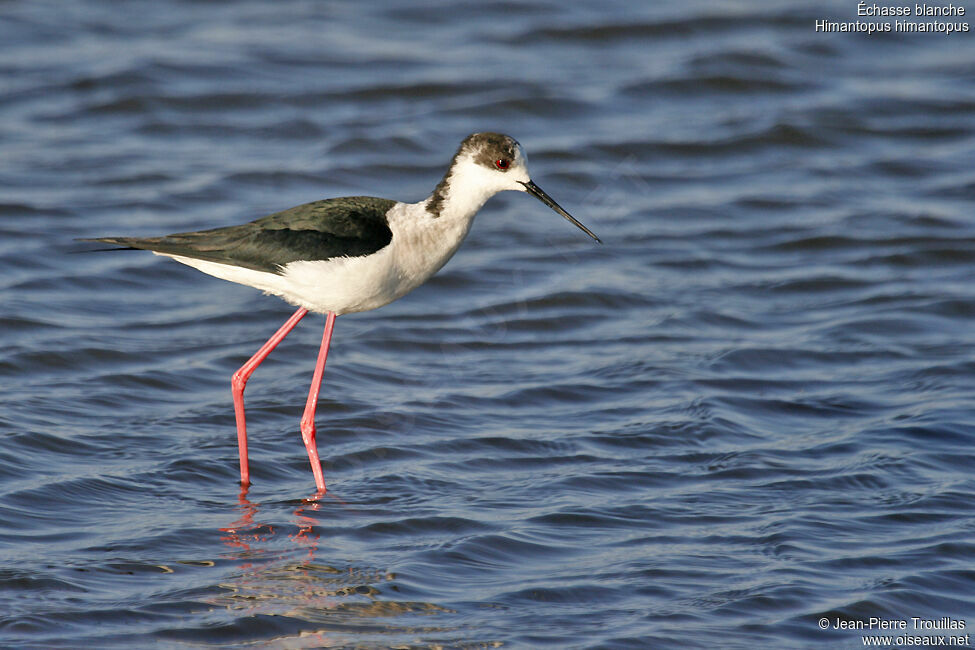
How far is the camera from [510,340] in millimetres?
8453

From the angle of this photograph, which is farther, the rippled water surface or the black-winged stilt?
the black-winged stilt

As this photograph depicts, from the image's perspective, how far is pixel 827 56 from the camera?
1381cm

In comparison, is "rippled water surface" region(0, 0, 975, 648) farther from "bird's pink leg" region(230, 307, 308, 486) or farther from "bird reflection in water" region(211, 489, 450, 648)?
"bird's pink leg" region(230, 307, 308, 486)

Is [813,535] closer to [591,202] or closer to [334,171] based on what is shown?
[591,202]

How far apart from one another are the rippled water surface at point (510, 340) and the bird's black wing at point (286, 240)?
102 cm

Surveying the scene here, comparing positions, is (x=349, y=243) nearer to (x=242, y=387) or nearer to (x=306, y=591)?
(x=242, y=387)

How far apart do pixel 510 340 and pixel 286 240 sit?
2.55 m

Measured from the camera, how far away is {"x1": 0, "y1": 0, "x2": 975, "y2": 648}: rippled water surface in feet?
17.3

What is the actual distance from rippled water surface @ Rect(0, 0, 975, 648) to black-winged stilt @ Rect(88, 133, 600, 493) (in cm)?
85

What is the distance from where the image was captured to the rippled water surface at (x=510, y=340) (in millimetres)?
5285

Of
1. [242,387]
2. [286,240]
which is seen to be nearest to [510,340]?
[242,387]

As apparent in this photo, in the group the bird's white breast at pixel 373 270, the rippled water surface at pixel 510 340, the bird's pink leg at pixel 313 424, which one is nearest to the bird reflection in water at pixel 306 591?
the rippled water surface at pixel 510 340

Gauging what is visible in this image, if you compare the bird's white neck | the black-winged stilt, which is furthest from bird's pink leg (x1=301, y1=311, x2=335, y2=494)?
the bird's white neck

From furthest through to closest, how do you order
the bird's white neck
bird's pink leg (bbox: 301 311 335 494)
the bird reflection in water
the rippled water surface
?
1. the bird's white neck
2. bird's pink leg (bbox: 301 311 335 494)
3. the rippled water surface
4. the bird reflection in water
